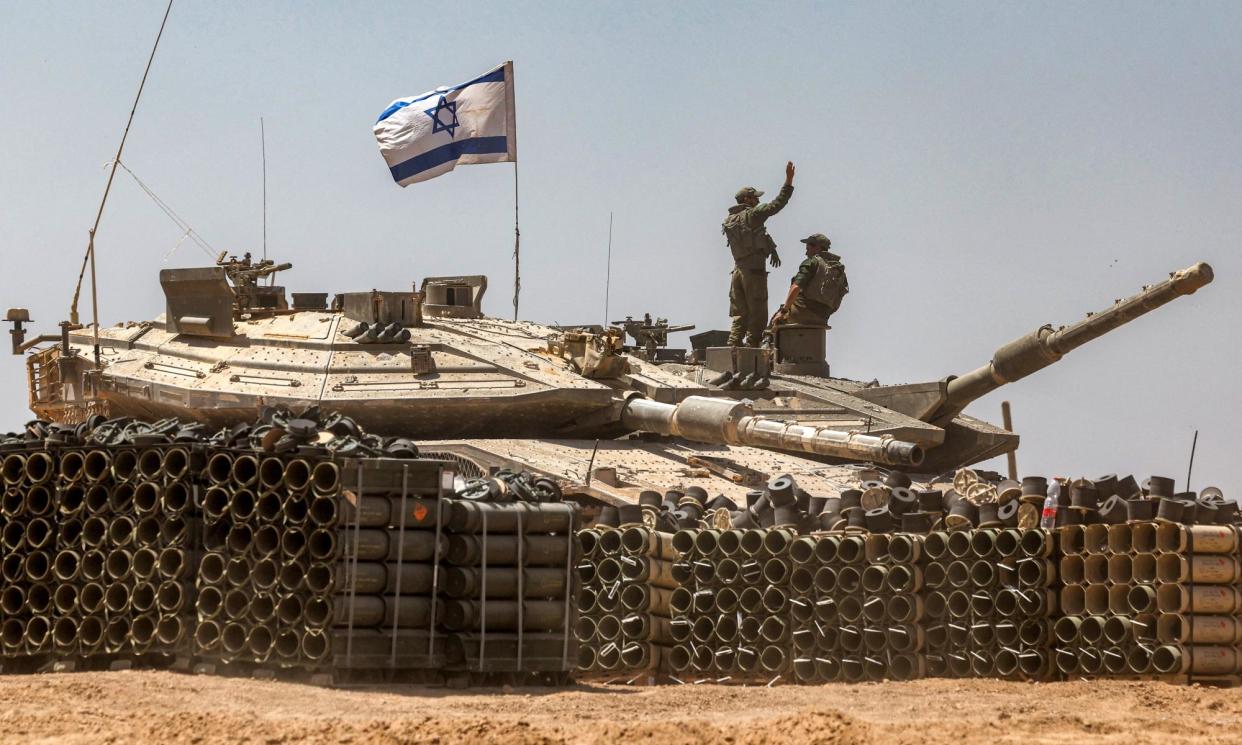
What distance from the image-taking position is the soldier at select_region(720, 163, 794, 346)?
33.6 m

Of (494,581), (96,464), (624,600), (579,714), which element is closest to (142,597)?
(96,464)

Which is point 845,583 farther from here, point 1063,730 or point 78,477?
point 78,477

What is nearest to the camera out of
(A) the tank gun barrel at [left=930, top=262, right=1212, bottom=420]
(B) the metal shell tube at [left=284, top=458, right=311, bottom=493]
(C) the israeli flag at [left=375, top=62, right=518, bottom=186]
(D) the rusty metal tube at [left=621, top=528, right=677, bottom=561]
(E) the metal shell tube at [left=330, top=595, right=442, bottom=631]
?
(E) the metal shell tube at [left=330, top=595, right=442, bottom=631]

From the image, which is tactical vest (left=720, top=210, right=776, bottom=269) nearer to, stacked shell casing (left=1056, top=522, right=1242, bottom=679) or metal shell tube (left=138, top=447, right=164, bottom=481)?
stacked shell casing (left=1056, top=522, right=1242, bottom=679)

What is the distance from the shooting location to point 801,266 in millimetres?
33062

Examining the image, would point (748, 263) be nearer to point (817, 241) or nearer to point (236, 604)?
point (817, 241)

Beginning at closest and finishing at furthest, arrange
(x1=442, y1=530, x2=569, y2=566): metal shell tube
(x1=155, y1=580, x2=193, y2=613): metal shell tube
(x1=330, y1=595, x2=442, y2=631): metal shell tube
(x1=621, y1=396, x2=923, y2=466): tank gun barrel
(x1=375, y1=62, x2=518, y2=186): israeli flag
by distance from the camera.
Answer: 1. (x1=330, y1=595, x2=442, y2=631): metal shell tube
2. (x1=155, y1=580, x2=193, y2=613): metal shell tube
3. (x1=442, y1=530, x2=569, y2=566): metal shell tube
4. (x1=621, y1=396, x2=923, y2=466): tank gun barrel
5. (x1=375, y1=62, x2=518, y2=186): israeli flag

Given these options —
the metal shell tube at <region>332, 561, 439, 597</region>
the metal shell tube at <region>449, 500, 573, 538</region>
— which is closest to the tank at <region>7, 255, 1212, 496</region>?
the metal shell tube at <region>449, 500, 573, 538</region>

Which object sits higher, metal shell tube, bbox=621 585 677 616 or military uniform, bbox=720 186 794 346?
military uniform, bbox=720 186 794 346

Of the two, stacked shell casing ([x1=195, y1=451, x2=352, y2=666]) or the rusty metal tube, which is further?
the rusty metal tube

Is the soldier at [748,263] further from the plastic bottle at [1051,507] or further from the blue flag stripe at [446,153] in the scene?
the plastic bottle at [1051,507]

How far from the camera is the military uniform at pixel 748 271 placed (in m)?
33.7

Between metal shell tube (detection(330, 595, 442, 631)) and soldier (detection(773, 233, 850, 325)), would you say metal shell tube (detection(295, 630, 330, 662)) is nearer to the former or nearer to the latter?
metal shell tube (detection(330, 595, 442, 631))

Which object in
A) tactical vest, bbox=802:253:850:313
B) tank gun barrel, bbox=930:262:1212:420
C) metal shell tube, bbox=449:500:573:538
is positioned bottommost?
metal shell tube, bbox=449:500:573:538
